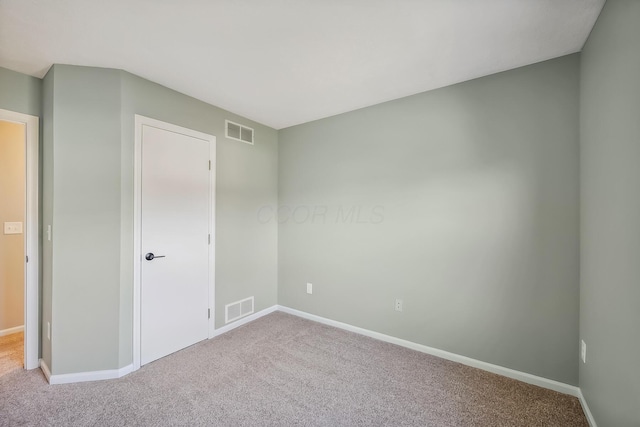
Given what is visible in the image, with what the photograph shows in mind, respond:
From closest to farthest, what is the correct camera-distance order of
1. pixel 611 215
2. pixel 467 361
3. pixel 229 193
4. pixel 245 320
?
pixel 611 215 < pixel 467 361 < pixel 229 193 < pixel 245 320

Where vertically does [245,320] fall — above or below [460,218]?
below

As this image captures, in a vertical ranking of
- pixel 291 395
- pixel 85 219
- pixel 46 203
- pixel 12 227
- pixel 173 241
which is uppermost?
pixel 46 203

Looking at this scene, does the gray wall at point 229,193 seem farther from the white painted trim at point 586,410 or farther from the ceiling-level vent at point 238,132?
the white painted trim at point 586,410

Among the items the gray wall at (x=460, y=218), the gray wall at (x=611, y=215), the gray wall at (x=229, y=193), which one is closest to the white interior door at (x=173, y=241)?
the gray wall at (x=229, y=193)

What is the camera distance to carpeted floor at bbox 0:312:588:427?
5.56 feet

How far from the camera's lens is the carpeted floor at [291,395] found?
169cm

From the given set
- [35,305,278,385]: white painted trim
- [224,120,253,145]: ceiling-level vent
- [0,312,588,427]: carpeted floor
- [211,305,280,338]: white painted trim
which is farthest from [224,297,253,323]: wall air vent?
[224,120,253,145]: ceiling-level vent

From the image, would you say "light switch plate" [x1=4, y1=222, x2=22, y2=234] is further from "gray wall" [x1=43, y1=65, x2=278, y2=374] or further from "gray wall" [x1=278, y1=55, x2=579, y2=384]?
"gray wall" [x1=278, y1=55, x2=579, y2=384]

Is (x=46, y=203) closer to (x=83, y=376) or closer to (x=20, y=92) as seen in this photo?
(x=20, y=92)

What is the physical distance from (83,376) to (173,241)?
1209 millimetres

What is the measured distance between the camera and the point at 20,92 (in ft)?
7.01

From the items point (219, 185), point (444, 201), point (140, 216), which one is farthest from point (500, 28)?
point (140, 216)

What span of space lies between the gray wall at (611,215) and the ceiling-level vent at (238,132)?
308 cm

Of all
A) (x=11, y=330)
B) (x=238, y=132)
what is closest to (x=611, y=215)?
(x=238, y=132)
